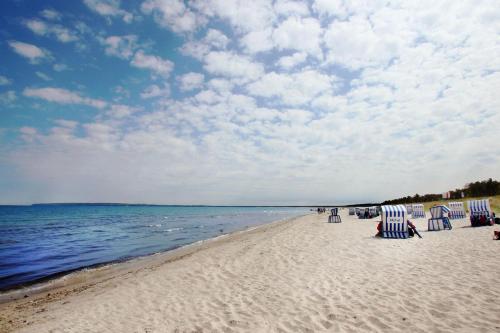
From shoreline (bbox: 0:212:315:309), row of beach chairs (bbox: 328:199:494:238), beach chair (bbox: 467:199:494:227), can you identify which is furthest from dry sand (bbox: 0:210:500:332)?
beach chair (bbox: 467:199:494:227)

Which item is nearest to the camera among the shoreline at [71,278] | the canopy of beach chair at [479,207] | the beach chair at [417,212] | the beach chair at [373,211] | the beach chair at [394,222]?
the shoreline at [71,278]

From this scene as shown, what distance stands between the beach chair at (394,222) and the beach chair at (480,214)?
711cm

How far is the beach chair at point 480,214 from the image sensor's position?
18.7m

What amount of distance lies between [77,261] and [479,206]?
1003 inches

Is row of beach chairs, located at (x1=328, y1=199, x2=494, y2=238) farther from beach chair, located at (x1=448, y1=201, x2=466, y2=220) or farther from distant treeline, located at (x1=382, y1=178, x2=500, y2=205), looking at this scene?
distant treeline, located at (x1=382, y1=178, x2=500, y2=205)

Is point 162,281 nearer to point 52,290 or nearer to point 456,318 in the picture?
point 52,290

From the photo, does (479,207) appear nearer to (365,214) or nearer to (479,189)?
(365,214)

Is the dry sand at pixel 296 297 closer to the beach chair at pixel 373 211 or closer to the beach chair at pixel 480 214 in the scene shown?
the beach chair at pixel 480 214

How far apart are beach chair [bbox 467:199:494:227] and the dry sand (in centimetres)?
752

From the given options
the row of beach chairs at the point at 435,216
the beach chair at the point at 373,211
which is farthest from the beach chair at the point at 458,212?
the beach chair at the point at 373,211

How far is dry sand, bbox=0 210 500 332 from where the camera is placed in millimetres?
5684

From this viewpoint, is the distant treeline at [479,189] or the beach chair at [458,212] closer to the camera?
the beach chair at [458,212]

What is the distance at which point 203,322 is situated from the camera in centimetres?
614

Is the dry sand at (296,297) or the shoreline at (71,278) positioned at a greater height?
the dry sand at (296,297)
